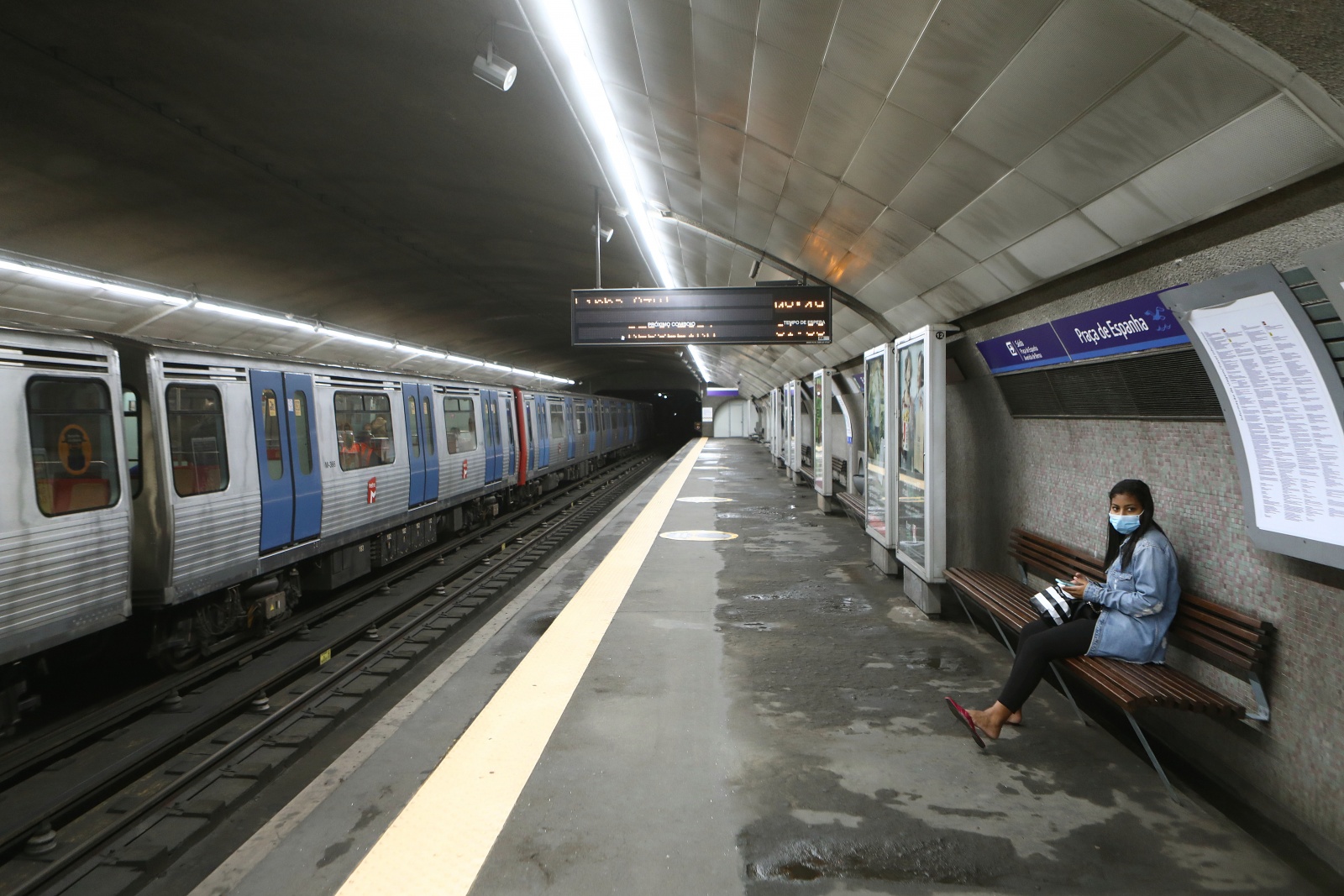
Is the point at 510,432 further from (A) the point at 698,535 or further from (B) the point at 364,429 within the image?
(B) the point at 364,429

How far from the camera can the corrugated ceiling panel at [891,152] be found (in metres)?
4.26

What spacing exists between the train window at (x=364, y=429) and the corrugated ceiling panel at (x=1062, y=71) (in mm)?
6353

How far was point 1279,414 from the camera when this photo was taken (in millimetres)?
2984

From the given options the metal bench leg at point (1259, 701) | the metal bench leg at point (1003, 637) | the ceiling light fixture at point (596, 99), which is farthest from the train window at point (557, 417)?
the metal bench leg at point (1259, 701)

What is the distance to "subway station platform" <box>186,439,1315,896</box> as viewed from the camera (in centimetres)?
279

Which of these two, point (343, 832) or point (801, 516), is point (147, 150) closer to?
point (343, 832)

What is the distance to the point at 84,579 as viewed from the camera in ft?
15.2

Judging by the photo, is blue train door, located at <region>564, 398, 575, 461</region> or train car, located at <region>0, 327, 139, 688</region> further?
blue train door, located at <region>564, 398, 575, 461</region>

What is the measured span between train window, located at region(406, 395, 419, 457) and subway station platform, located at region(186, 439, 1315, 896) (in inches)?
178

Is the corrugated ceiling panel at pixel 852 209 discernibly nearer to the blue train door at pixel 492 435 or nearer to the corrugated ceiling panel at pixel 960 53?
the corrugated ceiling panel at pixel 960 53

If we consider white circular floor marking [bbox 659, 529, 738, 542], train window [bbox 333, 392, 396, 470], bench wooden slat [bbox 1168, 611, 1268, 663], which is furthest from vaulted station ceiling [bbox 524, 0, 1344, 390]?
white circular floor marking [bbox 659, 529, 738, 542]

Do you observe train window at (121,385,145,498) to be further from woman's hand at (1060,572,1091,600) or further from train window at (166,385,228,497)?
woman's hand at (1060,572,1091,600)

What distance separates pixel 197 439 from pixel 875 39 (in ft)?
16.9

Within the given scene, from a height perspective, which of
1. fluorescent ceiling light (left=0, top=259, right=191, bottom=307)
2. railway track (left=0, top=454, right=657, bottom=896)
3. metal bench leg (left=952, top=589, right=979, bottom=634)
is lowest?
railway track (left=0, top=454, right=657, bottom=896)
